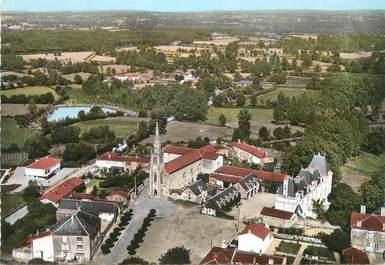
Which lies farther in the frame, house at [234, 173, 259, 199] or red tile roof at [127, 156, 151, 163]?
red tile roof at [127, 156, 151, 163]

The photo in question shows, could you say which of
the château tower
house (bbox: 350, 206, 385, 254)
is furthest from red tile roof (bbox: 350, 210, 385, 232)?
the château tower

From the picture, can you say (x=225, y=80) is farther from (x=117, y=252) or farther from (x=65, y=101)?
(x=117, y=252)

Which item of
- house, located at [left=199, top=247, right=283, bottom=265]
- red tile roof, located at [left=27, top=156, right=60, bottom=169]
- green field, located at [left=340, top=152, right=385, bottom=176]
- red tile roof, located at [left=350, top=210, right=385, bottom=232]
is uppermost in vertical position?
red tile roof, located at [left=350, top=210, right=385, bottom=232]

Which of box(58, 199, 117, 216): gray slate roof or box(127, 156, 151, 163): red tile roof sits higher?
box(58, 199, 117, 216): gray slate roof

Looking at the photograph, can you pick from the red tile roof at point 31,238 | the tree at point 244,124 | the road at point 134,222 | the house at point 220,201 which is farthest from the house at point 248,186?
the red tile roof at point 31,238

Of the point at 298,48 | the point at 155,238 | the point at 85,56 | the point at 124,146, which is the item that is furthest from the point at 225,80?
the point at 155,238

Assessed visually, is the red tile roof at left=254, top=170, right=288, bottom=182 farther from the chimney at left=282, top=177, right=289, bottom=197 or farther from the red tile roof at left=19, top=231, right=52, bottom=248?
the red tile roof at left=19, top=231, right=52, bottom=248

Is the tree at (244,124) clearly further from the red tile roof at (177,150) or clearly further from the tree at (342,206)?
the tree at (342,206)
